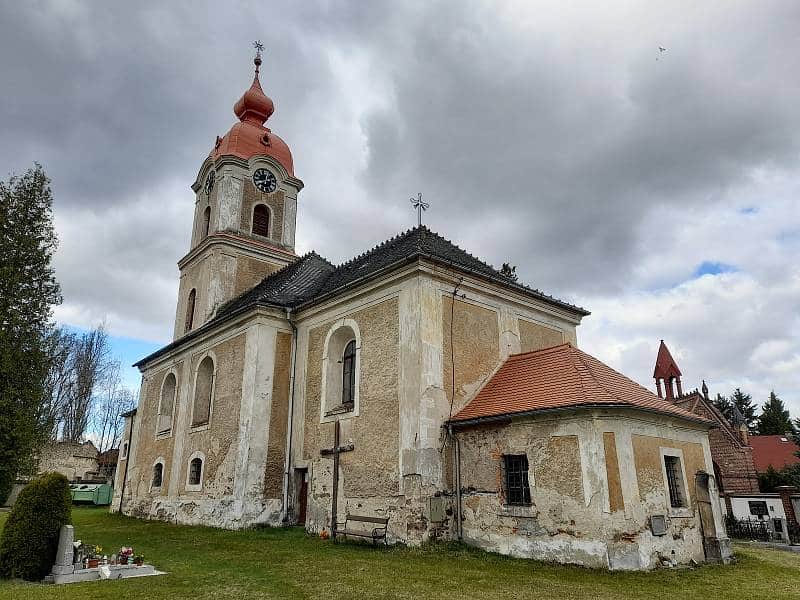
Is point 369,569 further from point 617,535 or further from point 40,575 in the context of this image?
point 40,575

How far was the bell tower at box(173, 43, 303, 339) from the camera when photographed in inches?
955

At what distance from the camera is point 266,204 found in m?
26.1

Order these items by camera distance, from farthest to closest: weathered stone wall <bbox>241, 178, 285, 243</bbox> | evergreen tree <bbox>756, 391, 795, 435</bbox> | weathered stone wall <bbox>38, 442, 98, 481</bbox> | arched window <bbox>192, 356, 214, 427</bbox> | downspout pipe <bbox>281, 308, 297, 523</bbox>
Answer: evergreen tree <bbox>756, 391, 795, 435</bbox> < weathered stone wall <bbox>38, 442, 98, 481</bbox> < weathered stone wall <bbox>241, 178, 285, 243</bbox> < arched window <bbox>192, 356, 214, 427</bbox> < downspout pipe <bbox>281, 308, 297, 523</bbox>

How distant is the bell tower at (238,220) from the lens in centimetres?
2425

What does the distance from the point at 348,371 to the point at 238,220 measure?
36.9 feet

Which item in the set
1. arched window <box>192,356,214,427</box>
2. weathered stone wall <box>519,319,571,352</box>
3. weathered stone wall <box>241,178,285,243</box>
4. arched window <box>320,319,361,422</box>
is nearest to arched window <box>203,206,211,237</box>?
weathered stone wall <box>241,178,285,243</box>

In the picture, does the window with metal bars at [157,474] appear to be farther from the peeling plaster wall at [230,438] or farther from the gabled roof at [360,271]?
the gabled roof at [360,271]

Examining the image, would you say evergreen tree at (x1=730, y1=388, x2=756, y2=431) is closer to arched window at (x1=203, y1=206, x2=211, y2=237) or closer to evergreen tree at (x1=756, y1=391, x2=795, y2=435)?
evergreen tree at (x1=756, y1=391, x2=795, y2=435)

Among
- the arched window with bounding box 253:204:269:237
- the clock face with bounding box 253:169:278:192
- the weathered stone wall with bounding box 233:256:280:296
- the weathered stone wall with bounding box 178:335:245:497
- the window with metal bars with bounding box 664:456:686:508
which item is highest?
the clock face with bounding box 253:169:278:192

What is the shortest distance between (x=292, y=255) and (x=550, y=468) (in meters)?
17.6

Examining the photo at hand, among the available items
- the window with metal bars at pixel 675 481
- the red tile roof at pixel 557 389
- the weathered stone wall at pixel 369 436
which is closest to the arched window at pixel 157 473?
the weathered stone wall at pixel 369 436

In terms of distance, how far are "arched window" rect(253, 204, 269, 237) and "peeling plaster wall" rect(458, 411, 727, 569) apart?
1682cm

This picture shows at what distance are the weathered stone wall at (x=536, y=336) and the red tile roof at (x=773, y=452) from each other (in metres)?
25.5

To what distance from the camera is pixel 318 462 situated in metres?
16.4
